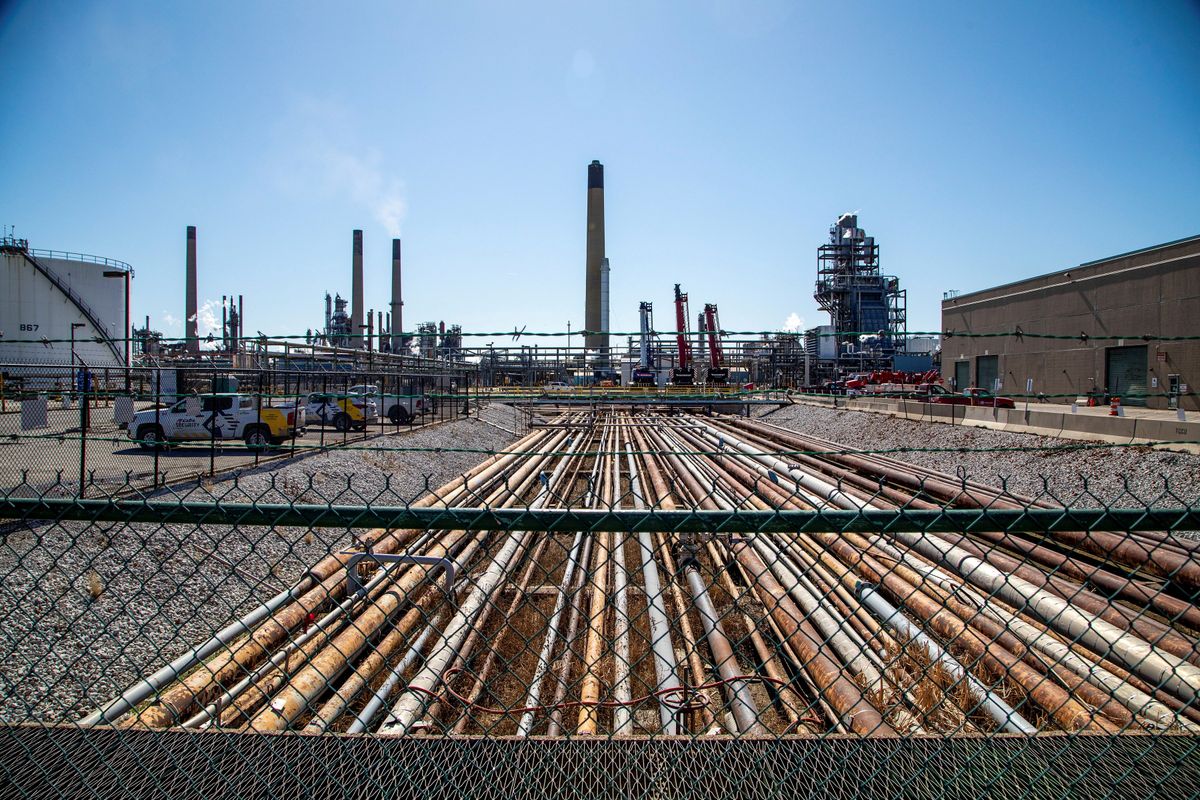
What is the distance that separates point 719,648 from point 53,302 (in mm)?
49272

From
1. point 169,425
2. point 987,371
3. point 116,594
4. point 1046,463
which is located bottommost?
point 116,594

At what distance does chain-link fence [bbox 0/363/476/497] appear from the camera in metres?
9.97

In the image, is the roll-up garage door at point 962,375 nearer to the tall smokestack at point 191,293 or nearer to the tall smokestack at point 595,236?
the tall smokestack at point 595,236

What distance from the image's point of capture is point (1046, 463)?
42.9ft

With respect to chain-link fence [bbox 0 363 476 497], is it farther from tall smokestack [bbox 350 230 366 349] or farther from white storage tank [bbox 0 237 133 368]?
tall smokestack [bbox 350 230 366 349]

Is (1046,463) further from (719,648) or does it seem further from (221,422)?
(221,422)

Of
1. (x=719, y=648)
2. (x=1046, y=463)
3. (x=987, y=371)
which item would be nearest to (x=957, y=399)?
(x=1046, y=463)

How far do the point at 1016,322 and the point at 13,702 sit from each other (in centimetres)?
3355

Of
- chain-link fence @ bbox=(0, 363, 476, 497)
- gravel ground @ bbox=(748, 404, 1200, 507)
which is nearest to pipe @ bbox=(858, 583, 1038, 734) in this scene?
gravel ground @ bbox=(748, 404, 1200, 507)

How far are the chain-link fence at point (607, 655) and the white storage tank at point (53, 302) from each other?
36824mm

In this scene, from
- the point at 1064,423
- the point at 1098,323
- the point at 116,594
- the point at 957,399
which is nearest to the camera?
the point at 116,594

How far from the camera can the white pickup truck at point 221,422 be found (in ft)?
47.0

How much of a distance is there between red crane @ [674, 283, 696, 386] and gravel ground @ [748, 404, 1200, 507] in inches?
273

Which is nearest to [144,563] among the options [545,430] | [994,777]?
[994,777]
